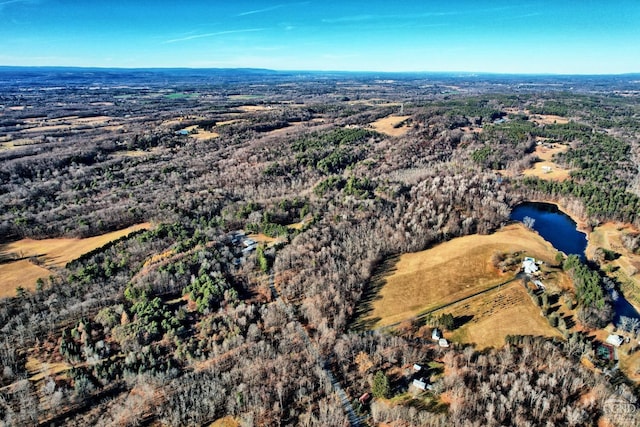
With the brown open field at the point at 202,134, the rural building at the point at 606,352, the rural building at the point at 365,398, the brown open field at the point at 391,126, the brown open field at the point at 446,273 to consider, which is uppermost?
the brown open field at the point at 391,126

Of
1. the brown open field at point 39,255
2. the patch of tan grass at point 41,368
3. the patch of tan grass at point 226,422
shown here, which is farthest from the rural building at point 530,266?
the brown open field at point 39,255

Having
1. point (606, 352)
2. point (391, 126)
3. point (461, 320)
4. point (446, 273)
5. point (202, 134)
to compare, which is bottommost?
point (606, 352)

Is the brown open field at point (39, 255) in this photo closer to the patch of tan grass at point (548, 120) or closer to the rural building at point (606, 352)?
the rural building at point (606, 352)

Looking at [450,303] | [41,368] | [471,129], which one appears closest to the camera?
[41,368]

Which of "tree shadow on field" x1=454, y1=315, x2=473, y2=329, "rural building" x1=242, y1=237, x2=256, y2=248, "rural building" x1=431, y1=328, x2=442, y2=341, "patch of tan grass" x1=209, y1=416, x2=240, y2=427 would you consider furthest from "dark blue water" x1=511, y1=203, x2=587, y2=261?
"patch of tan grass" x1=209, y1=416, x2=240, y2=427

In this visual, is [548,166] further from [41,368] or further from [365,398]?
[41,368]

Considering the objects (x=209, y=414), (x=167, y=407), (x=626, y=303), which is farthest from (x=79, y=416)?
(x=626, y=303)

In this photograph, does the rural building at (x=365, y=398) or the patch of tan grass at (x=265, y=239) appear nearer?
the rural building at (x=365, y=398)

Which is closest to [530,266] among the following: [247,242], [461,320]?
[461,320]
